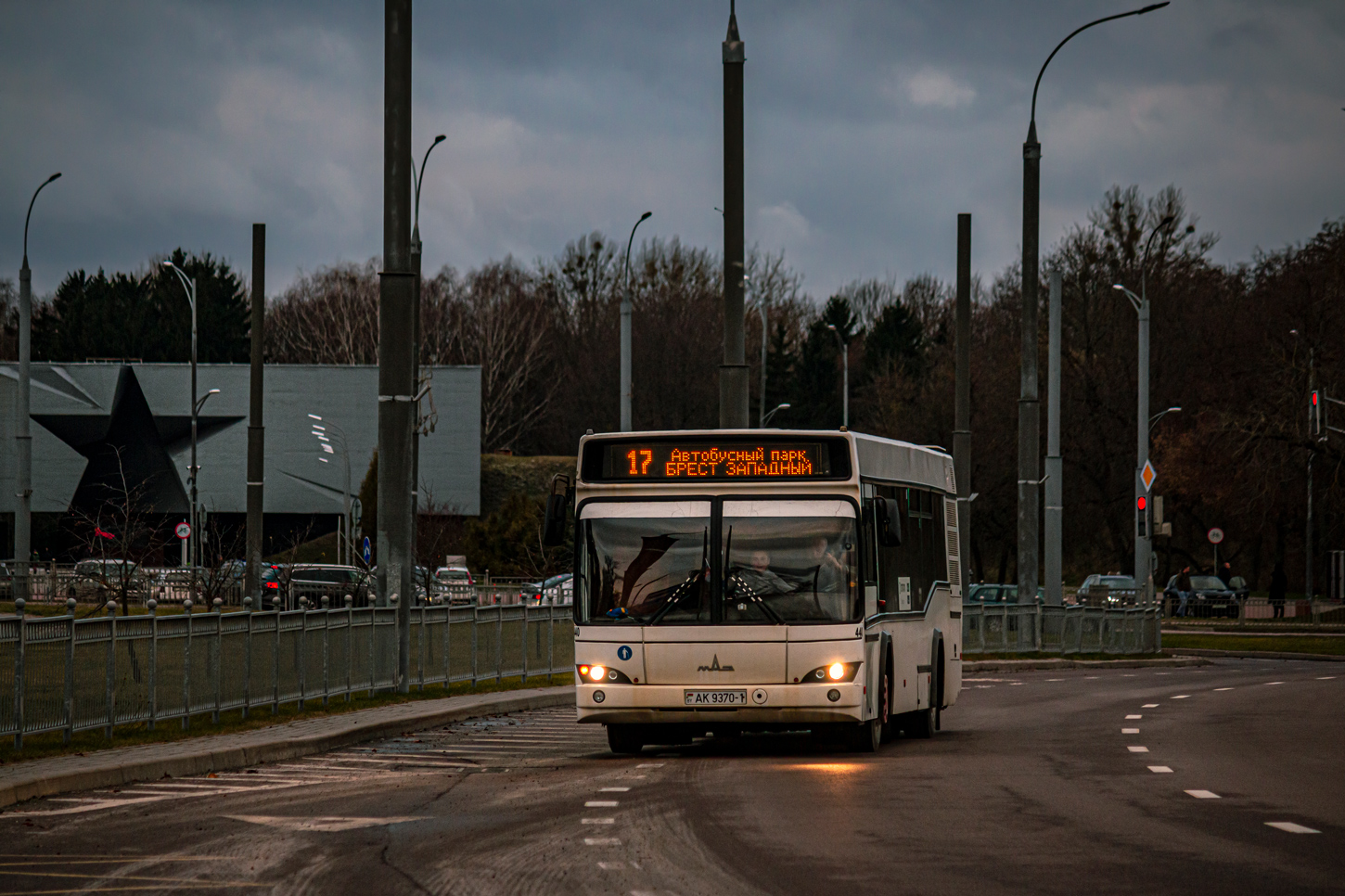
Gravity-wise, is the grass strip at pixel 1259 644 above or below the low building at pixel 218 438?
below

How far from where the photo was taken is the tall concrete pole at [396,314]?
22.6 meters

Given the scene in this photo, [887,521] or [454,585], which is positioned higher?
[887,521]

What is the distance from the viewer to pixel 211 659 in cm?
1894

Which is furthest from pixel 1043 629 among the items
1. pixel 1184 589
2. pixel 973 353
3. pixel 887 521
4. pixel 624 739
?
pixel 973 353

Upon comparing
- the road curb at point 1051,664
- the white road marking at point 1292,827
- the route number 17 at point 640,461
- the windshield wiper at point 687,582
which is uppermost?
the route number 17 at point 640,461

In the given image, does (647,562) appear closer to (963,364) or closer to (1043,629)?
(963,364)

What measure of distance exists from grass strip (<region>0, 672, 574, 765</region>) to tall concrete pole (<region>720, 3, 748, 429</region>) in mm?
5328

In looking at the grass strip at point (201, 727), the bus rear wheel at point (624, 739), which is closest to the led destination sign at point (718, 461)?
the bus rear wheel at point (624, 739)

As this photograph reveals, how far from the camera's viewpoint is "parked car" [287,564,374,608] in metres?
52.1

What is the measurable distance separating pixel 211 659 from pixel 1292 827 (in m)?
11.3

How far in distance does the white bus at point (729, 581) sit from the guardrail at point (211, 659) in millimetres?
4119

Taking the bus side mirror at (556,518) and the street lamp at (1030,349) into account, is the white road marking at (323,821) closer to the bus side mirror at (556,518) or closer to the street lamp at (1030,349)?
the bus side mirror at (556,518)

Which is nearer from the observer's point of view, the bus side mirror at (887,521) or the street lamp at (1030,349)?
the bus side mirror at (887,521)

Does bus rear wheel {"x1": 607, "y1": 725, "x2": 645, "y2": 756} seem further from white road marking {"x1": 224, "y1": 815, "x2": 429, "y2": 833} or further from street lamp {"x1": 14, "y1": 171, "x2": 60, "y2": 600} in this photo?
street lamp {"x1": 14, "y1": 171, "x2": 60, "y2": 600}
